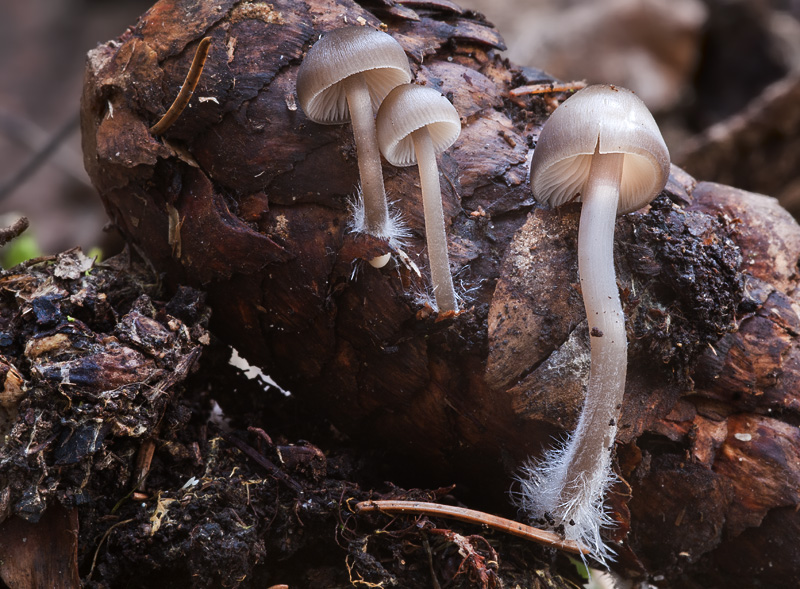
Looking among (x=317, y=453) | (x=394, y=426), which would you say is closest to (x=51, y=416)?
(x=317, y=453)

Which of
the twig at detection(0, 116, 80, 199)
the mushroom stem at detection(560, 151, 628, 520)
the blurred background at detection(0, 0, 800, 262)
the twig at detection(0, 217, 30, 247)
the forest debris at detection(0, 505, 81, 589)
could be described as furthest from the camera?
the blurred background at detection(0, 0, 800, 262)

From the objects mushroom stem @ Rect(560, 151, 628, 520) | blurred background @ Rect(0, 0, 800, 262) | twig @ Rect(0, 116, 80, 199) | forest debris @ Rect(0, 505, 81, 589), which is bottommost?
forest debris @ Rect(0, 505, 81, 589)

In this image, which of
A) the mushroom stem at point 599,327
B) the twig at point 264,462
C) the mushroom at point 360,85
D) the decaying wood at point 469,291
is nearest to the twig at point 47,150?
the decaying wood at point 469,291

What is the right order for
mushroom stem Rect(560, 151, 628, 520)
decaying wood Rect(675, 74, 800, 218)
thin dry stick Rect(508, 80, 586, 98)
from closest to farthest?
mushroom stem Rect(560, 151, 628, 520)
thin dry stick Rect(508, 80, 586, 98)
decaying wood Rect(675, 74, 800, 218)

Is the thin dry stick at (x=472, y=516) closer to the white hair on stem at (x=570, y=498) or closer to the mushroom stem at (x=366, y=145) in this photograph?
the white hair on stem at (x=570, y=498)

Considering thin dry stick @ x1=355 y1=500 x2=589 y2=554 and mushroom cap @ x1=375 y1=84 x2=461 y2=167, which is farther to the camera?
thin dry stick @ x1=355 y1=500 x2=589 y2=554

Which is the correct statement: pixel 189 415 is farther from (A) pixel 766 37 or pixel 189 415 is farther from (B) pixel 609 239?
(A) pixel 766 37

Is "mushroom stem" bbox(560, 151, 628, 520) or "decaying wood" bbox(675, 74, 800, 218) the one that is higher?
"decaying wood" bbox(675, 74, 800, 218)

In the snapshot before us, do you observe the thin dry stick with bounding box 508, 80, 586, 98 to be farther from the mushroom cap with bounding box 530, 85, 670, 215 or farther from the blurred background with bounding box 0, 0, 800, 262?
the blurred background with bounding box 0, 0, 800, 262

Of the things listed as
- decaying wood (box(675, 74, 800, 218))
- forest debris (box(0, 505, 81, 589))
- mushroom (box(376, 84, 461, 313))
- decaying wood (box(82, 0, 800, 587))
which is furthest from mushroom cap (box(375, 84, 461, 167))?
decaying wood (box(675, 74, 800, 218))
